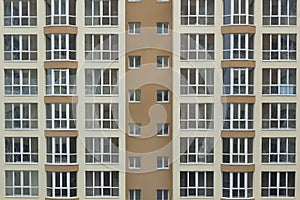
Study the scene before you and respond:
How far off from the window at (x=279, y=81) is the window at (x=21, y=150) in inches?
230

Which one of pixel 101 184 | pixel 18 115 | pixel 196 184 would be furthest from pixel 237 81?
pixel 18 115

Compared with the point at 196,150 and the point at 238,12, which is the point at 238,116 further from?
the point at 238,12

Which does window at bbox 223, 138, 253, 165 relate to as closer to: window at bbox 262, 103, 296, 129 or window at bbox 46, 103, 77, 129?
window at bbox 262, 103, 296, 129

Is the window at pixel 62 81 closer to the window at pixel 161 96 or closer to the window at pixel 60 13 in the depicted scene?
the window at pixel 60 13

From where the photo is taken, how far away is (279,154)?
38.2 feet

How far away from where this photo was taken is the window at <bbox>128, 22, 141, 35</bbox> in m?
11.6

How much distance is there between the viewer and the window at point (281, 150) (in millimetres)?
11617

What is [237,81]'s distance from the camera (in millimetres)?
11367

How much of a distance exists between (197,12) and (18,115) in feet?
16.7

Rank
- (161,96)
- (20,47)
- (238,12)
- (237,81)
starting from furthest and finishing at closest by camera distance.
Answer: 1. (161,96)
2. (20,47)
3. (237,81)
4. (238,12)

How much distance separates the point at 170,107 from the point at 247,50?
233 cm

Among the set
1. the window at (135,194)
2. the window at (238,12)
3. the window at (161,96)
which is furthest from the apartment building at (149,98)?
the window at (135,194)

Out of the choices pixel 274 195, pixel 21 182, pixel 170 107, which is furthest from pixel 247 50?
pixel 21 182

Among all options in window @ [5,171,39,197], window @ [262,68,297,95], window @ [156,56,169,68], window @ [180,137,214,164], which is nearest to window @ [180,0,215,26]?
window @ [156,56,169,68]
